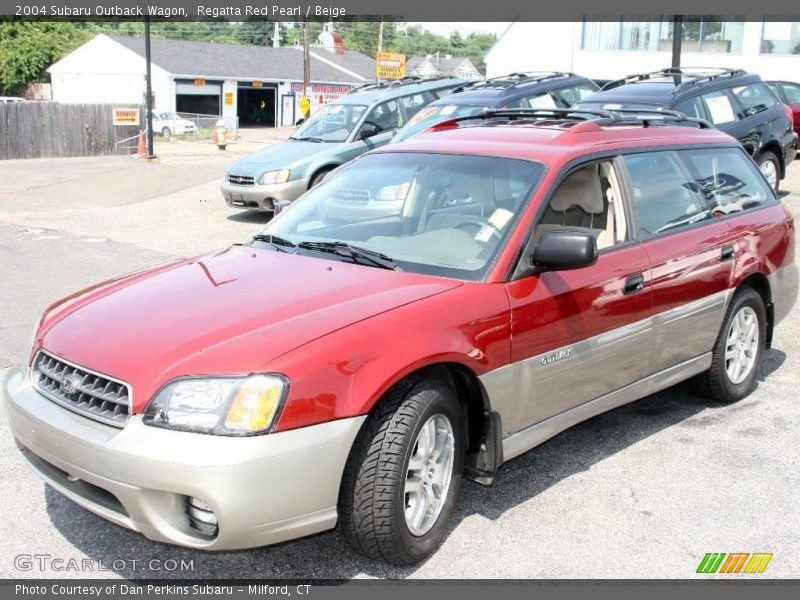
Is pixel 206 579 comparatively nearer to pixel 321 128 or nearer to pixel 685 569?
pixel 685 569

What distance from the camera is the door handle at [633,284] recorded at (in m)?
4.79

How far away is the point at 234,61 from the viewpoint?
61.3m

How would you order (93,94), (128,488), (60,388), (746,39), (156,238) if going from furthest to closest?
(93,94) < (746,39) < (156,238) < (60,388) < (128,488)

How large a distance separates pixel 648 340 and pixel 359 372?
2.12 m

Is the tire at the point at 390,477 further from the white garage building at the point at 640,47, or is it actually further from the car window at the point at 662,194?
the white garage building at the point at 640,47

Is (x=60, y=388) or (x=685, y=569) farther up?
(x=60, y=388)

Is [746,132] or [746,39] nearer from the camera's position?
[746,132]

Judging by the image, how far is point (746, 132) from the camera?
11.9m

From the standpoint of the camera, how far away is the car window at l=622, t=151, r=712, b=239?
5.12m

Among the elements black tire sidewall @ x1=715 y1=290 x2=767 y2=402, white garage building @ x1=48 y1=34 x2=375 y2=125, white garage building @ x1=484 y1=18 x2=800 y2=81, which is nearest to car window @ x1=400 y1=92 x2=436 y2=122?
black tire sidewall @ x1=715 y1=290 x2=767 y2=402

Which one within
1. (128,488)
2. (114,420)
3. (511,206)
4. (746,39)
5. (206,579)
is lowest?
(206,579)

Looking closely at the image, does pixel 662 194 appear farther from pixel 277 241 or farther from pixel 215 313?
pixel 215 313

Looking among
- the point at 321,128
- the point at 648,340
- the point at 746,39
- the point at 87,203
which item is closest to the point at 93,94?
the point at 746,39

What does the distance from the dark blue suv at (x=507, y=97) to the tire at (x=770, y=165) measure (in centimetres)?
262
